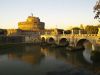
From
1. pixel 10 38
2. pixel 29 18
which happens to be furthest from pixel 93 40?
pixel 29 18

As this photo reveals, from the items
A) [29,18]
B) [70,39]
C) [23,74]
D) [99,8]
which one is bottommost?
[23,74]

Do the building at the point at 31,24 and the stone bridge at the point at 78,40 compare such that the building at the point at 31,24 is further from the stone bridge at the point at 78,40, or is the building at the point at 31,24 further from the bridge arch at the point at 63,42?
the bridge arch at the point at 63,42

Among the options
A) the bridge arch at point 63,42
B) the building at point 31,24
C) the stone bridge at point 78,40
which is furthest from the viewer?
the building at point 31,24

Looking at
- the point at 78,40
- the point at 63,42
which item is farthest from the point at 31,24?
the point at 78,40

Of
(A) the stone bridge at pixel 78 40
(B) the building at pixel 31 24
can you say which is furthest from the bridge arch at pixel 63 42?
(B) the building at pixel 31 24

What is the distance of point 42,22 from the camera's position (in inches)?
4429

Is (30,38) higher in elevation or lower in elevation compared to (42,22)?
lower

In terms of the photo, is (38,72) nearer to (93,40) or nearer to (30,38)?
(93,40)

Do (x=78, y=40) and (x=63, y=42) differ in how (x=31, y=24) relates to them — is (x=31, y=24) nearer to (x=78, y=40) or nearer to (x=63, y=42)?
(x=63, y=42)

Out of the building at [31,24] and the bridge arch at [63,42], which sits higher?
the building at [31,24]

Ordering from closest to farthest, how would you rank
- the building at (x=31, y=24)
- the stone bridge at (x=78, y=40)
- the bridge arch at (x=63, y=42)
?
the stone bridge at (x=78, y=40), the bridge arch at (x=63, y=42), the building at (x=31, y=24)

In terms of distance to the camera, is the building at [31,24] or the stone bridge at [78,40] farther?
the building at [31,24]

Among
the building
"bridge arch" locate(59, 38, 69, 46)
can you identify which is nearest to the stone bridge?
"bridge arch" locate(59, 38, 69, 46)

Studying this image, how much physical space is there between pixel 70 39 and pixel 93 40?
12.9 metres
